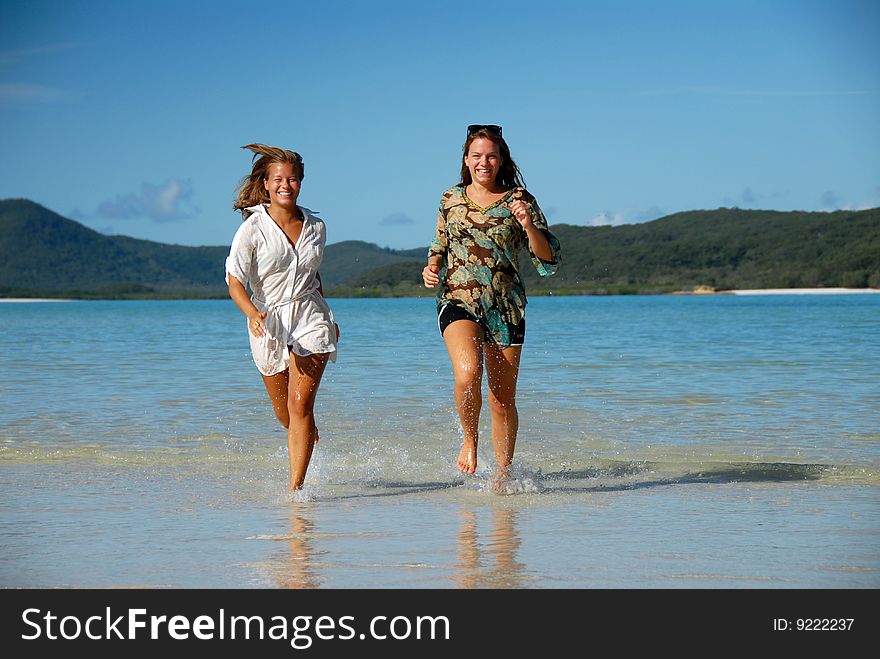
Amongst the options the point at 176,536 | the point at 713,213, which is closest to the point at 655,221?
the point at 713,213

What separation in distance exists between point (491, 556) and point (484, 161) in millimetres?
2585

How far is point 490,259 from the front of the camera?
673 centimetres

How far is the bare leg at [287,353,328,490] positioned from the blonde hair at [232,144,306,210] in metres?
0.93

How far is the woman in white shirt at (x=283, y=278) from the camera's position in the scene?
634cm

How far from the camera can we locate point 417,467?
319 inches

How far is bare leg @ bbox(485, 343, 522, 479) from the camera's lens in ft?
22.6

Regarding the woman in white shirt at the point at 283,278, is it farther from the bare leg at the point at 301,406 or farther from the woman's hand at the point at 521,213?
the woman's hand at the point at 521,213

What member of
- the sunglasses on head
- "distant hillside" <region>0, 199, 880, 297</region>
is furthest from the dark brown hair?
"distant hillside" <region>0, 199, 880, 297</region>

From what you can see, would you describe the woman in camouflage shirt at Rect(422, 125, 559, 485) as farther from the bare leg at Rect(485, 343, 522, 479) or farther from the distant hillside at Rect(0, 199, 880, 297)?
the distant hillside at Rect(0, 199, 880, 297)

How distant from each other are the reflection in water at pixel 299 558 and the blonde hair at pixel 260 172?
1799mm

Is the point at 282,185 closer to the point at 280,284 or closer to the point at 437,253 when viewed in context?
the point at 280,284

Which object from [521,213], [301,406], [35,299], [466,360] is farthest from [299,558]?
[35,299]

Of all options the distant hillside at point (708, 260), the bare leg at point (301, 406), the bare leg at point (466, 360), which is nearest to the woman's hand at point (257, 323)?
the bare leg at point (301, 406)
